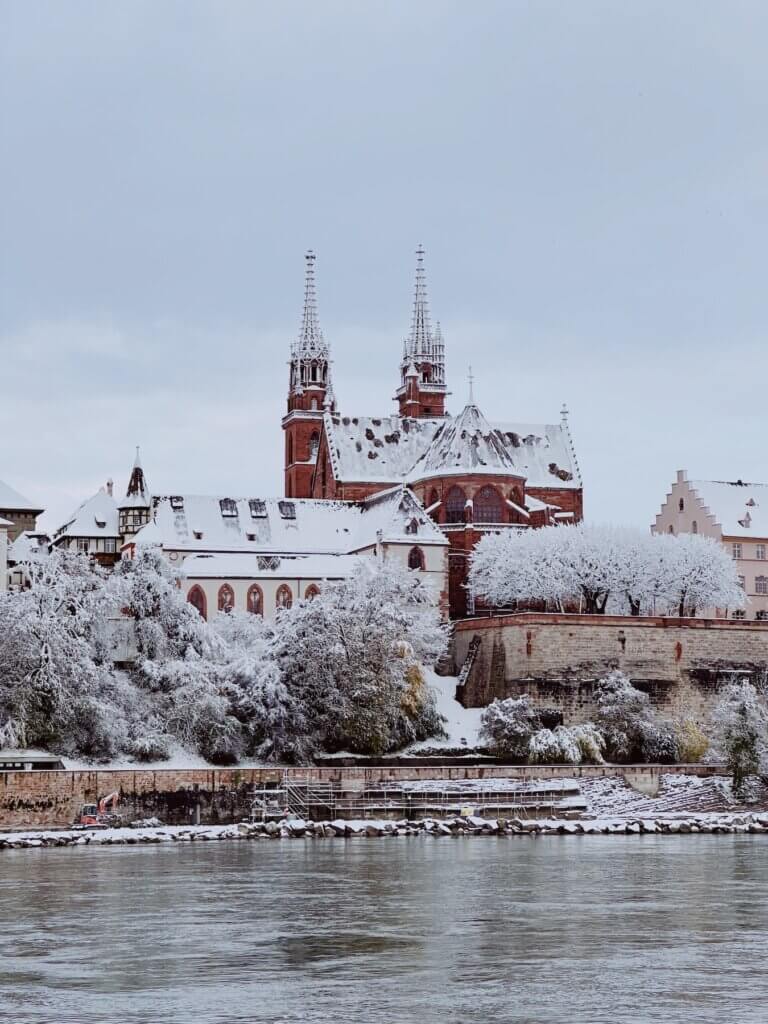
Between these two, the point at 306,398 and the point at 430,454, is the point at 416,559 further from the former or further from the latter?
the point at 306,398

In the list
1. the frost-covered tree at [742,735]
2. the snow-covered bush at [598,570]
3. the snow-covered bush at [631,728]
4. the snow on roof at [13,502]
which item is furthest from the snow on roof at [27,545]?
the frost-covered tree at [742,735]

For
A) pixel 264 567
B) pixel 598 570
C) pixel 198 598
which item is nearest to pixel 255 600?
pixel 264 567

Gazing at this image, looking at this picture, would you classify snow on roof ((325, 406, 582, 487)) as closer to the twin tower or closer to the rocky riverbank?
the twin tower

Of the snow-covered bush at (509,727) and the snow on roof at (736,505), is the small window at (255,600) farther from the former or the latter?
the snow on roof at (736,505)

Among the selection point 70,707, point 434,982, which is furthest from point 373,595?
point 434,982

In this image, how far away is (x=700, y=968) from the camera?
30.1 meters

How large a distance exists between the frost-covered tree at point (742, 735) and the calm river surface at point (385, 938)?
1666 centimetres

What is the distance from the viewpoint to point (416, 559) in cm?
8969

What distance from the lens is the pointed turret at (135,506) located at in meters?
93.2

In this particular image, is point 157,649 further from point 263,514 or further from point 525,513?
point 525,513

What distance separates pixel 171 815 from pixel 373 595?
54.0 feet

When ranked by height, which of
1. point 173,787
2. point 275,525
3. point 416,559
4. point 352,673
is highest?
point 275,525

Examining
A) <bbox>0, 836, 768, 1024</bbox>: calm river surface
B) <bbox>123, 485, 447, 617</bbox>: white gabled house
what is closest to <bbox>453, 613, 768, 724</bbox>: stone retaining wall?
<bbox>123, 485, 447, 617</bbox>: white gabled house

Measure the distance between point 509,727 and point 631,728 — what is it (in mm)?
6306
